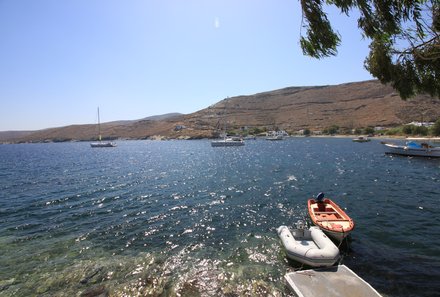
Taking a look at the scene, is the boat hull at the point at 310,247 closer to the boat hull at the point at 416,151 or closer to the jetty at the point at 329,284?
the jetty at the point at 329,284

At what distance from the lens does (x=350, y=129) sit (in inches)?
6235

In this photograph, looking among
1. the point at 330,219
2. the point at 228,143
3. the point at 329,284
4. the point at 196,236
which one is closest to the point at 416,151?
the point at 330,219

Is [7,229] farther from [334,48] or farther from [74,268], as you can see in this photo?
[334,48]

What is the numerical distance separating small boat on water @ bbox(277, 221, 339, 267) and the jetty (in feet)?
2.16

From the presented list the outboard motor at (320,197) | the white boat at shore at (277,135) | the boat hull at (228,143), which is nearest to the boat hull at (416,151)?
the outboard motor at (320,197)

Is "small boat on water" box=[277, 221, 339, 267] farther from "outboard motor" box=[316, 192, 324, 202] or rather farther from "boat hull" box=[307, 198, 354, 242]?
"outboard motor" box=[316, 192, 324, 202]

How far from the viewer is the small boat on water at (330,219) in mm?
14484

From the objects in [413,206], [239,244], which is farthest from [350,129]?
[239,244]

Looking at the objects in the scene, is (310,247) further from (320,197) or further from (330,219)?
(320,197)

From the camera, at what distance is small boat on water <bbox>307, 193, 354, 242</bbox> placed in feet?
47.5

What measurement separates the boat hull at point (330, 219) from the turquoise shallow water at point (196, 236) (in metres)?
1.04

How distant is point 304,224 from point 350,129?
156447 millimetres

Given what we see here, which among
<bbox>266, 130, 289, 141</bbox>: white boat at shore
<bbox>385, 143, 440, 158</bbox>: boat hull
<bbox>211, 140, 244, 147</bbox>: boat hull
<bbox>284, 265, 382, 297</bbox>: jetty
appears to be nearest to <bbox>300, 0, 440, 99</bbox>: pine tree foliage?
<bbox>284, 265, 382, 297</bbox>: jetty

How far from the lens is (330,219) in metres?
16.3
